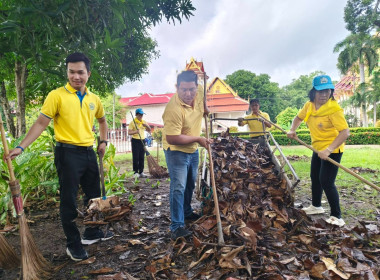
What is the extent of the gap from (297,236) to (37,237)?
10.0ft

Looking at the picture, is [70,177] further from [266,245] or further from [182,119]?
[266,245]

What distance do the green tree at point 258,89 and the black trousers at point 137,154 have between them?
39579 mm

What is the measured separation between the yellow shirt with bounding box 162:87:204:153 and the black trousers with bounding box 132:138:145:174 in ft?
13.2

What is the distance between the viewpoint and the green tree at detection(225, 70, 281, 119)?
44594mm

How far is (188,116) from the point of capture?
2.79 metres

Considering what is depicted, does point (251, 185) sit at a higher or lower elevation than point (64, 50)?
lower

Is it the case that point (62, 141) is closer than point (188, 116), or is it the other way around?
point (62, 141)

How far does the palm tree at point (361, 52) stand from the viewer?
79.8 feet

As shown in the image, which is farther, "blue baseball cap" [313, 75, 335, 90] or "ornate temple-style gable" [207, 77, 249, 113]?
"ornate temple-style gable" [207, 77, 249, 113]

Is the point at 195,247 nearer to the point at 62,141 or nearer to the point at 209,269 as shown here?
the point at 209,269

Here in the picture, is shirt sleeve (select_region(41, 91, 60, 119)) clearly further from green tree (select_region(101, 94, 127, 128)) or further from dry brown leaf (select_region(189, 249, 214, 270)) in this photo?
green tree (select_region(101, 94, 127, 128))

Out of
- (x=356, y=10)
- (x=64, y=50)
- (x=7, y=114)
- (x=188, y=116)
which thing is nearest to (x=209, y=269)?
(x=188, y=116)

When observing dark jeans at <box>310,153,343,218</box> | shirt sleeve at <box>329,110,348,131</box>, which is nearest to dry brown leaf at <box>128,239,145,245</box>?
dark jeans at <box>310,153,343,218</box>

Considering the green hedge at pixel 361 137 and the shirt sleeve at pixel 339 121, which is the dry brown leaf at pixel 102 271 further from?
the green hedge at pixel 361 137
